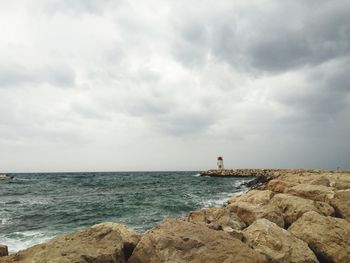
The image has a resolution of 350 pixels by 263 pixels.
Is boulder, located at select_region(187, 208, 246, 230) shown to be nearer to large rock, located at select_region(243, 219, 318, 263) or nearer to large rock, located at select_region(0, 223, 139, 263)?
large rock, located at select_region(243, 219, 318, 263)

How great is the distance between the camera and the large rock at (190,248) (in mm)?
5070

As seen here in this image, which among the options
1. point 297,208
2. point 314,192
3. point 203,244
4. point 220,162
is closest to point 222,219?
point 297,208

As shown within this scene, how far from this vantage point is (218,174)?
7394cm

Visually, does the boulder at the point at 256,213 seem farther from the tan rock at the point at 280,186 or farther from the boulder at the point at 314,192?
the tan rock at the point at 280,186

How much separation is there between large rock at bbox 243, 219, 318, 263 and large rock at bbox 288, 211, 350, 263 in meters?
0.48

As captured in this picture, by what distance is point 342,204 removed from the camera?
8477 millimetres

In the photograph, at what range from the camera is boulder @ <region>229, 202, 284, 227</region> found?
768cm

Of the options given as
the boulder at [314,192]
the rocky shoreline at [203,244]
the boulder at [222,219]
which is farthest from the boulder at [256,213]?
the boulder at [314,192]

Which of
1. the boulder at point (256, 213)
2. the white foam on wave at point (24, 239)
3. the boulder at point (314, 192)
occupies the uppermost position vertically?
the boulder at point (314, 192)

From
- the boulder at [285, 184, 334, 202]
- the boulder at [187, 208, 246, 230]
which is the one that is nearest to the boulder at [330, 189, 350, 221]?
the boulder at [285, 184, 334, 202]

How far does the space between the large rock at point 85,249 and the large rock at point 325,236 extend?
3.32 meters

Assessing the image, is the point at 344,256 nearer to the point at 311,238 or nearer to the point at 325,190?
the point at 311,238

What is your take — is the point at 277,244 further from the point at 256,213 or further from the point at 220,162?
the point at 220,162

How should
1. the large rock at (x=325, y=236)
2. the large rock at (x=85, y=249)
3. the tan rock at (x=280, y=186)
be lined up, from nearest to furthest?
the large rock at (x=85, y=249)
the large rock at (x=325, y=236)
the tan rock at (x=280, y=186)
